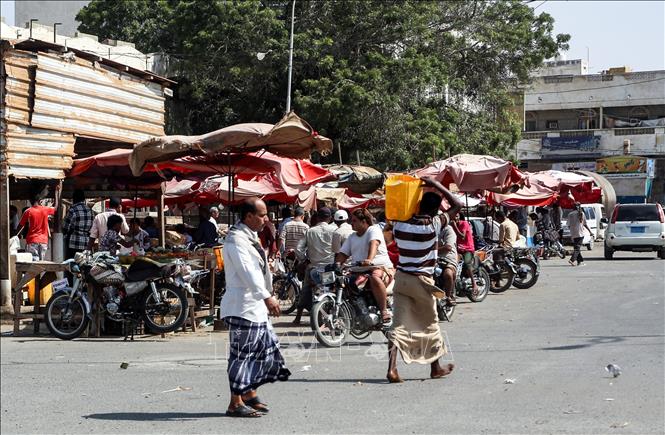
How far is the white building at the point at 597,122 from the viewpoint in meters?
64.9

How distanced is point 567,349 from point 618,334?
5.78ft

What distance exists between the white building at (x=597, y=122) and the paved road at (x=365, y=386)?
171 feet

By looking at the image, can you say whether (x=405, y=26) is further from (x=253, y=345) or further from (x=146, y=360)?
(x=253, y=345)

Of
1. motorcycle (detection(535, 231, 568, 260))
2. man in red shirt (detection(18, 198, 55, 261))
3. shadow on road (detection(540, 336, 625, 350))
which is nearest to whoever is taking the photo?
shadow on road (detection(540, 336, 625, 350))

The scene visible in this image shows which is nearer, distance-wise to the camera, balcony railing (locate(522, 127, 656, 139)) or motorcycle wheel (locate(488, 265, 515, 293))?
motorcycle wheel (locate(488, 265, 515, 293))

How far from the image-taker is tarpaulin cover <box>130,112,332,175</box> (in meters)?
13.8

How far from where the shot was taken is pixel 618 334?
13.5 m

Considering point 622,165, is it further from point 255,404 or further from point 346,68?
point 255,404

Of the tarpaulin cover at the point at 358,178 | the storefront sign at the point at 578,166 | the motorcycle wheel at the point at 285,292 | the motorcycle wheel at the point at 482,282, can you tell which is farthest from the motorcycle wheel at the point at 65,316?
the storefront sign at the point at 578,166

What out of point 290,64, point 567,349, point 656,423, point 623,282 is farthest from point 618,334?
point 290,64

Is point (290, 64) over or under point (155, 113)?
over

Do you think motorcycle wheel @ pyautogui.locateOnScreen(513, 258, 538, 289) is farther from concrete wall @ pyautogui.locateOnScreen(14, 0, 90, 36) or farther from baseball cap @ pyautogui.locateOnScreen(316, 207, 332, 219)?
concrete wall @ pyautogui.locateOnScreen(14, 0, 90, 36)

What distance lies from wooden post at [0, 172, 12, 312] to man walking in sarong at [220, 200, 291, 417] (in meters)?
8.37

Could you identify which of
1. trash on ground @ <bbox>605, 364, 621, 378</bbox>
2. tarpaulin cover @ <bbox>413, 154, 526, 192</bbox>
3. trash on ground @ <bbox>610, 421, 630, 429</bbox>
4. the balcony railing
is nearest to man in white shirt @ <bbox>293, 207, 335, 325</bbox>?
trash on ground @ <bbox>605, 364, 621, 378</bbox>
